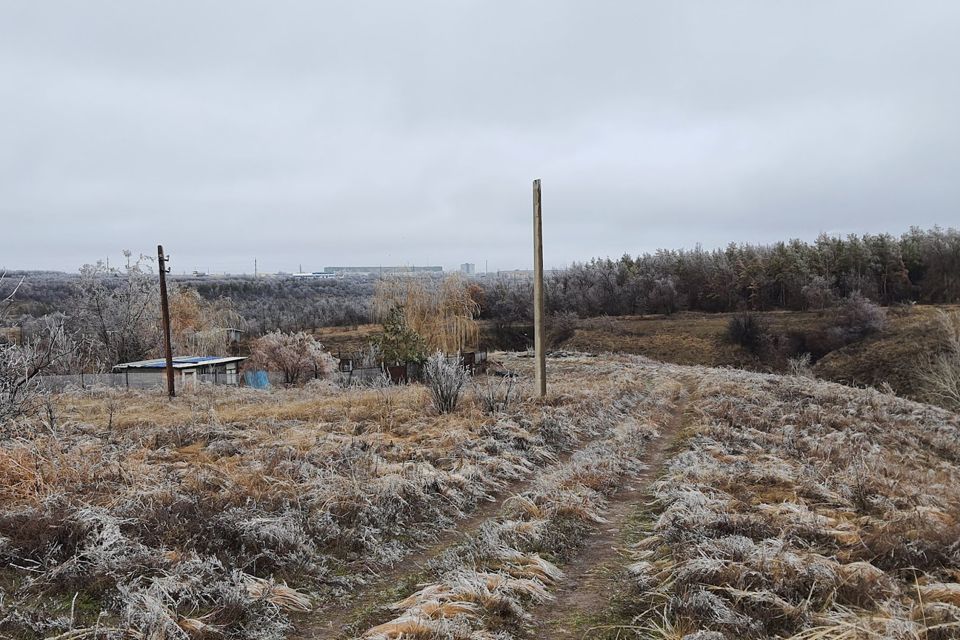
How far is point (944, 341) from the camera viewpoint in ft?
121

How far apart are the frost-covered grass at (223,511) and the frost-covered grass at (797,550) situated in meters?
2.09

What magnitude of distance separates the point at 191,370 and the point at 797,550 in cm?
2358

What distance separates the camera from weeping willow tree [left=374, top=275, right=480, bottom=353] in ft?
102

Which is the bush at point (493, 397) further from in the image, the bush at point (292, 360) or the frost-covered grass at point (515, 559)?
the bush at point (292, 360)

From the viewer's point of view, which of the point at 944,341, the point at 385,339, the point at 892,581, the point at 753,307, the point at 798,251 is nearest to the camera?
the point at 892,581

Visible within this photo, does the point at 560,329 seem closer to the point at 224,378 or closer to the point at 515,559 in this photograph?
the point at 224,378

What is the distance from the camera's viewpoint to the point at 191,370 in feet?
75.9

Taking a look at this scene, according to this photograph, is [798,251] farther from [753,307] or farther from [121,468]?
[121,468]

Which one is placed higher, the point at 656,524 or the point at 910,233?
the point at 910,233

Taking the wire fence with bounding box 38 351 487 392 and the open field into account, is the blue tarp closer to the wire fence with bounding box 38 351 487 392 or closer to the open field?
the wire fence with bounding box 38 351 487 392

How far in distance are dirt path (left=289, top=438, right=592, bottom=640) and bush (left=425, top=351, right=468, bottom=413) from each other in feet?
14.3

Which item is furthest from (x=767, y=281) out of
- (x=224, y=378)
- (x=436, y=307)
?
(x=224, y=378)

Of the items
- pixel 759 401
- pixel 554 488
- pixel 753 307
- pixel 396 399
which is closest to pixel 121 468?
pixel 554 488

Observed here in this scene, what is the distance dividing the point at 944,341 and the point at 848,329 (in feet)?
21.8
